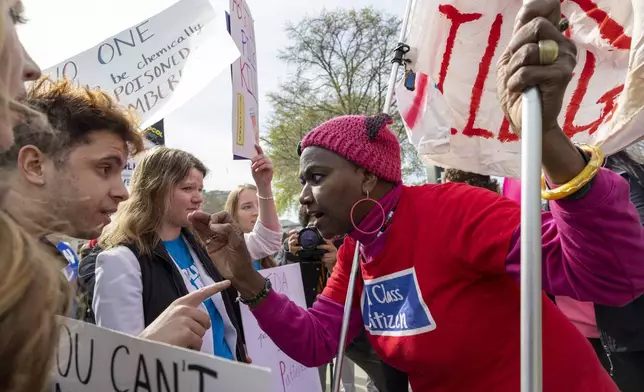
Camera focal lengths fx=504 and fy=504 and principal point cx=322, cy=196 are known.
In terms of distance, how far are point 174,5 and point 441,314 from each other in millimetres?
3038

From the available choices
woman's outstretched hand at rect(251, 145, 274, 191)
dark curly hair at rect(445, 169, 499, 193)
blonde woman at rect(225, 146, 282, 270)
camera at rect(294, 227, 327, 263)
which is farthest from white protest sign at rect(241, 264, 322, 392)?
dark curly hair at rect(445, 169, 499, 193)

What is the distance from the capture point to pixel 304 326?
188 centimetres

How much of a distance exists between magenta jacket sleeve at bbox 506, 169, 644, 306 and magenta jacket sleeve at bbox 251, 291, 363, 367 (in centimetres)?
94

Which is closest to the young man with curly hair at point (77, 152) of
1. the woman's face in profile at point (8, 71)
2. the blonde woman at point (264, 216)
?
the woman's face in profile at point (8, 71)

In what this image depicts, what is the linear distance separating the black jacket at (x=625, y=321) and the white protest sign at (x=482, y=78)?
0.61m

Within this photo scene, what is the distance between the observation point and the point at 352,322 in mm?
2004

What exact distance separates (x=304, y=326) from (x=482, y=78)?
1.14 metres

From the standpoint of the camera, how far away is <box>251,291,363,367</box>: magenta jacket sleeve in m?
1.83

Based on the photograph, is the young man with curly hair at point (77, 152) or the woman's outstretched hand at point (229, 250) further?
the woman's outstretched hand at point (229, 250)

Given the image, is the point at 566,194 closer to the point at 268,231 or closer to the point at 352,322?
the point at 352,322

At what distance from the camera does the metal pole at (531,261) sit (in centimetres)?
92

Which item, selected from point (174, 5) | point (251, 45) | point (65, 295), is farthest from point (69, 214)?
point (174, 5)

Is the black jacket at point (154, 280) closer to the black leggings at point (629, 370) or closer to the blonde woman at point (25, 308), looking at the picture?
the blonde woman at point (25, 308)

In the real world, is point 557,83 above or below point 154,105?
below
